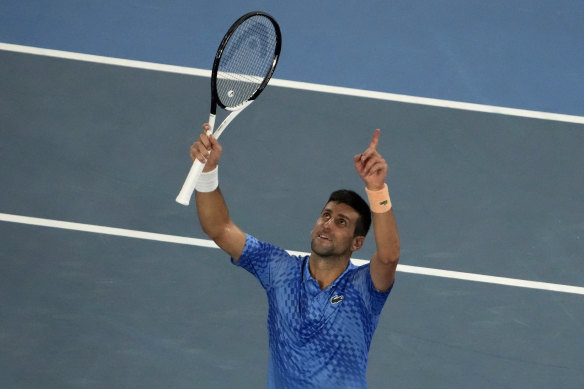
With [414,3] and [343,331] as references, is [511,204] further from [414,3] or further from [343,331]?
[343,331]

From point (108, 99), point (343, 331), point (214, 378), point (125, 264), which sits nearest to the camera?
point (343, 331)

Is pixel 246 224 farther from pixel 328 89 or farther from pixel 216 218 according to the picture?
pixel 216 218

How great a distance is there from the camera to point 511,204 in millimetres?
9180

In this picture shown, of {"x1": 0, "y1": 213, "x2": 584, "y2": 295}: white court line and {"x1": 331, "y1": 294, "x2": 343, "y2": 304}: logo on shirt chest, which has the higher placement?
{"x1": 0, "y1": 213, "x2": 584, "y2": 295}: white court line

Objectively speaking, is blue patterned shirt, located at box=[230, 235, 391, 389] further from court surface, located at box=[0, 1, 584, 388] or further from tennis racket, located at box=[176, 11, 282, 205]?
court surface, located at box=[0, 1, 584, 388]

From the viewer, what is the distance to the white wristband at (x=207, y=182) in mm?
5922

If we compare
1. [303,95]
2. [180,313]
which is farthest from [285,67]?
[180,313]

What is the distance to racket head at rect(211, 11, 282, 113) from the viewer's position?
20.8 feet

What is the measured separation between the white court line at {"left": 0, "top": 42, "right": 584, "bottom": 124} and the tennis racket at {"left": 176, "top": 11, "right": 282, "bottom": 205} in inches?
130

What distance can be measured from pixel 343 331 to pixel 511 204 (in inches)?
148

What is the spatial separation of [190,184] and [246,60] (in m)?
1.51

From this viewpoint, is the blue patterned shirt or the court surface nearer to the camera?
the blue patterned shirt

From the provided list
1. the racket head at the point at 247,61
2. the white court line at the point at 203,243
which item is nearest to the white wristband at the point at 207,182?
the racket head at the point at 247,61

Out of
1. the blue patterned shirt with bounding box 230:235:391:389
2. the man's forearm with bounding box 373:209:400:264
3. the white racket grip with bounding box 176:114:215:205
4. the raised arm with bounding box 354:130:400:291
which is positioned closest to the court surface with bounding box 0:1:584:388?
the blue patterned shirt with bounding box 230:235:391:389
